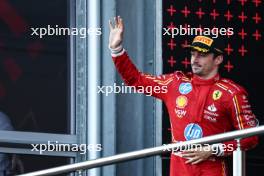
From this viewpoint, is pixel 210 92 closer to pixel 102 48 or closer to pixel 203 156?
pixel 203 156

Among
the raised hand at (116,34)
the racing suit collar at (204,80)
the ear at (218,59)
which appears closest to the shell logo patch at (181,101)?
the racing suit collar at (204,80)

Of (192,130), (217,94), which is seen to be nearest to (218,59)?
(217,94)

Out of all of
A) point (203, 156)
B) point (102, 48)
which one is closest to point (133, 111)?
point (102, 48)

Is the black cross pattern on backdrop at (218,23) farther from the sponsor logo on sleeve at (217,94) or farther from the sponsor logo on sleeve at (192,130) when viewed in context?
the sponsor logo on sleeve at (192,130)

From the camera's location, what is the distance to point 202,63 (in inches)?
382

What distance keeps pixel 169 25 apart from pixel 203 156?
1.34 meters

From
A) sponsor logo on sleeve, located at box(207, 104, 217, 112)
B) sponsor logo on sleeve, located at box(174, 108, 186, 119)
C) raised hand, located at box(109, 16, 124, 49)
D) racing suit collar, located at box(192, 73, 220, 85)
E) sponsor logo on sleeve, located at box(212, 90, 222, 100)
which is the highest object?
raised hand, located at box(109, 16, 124, 49)

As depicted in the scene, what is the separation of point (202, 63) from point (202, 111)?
31cm

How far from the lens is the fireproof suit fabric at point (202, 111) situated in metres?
9.57

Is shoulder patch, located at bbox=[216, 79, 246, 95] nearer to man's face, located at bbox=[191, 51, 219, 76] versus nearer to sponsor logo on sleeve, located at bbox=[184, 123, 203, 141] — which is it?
man's face, located at bbox=[191, 51, 219, 76]

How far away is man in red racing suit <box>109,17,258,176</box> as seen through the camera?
9539mm

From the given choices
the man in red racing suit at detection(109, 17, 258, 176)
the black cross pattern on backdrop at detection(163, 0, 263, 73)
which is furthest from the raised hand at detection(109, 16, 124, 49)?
the black cross pattern on backdrop at detection(163, 0, 263, 73)

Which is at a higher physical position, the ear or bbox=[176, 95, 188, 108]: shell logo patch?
the ear

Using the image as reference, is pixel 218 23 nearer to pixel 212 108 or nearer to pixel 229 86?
pixel 229 86
